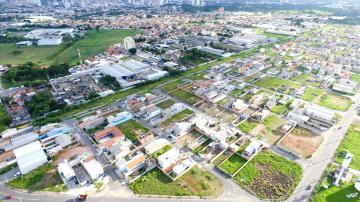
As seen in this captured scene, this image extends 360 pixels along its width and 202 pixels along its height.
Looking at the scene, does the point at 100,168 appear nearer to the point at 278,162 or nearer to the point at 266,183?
the point at 266,183

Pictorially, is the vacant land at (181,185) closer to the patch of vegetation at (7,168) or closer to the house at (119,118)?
the house at (119,118)

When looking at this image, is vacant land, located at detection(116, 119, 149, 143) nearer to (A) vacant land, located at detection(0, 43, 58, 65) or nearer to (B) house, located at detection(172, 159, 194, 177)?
(B) house, located at detection(172, 159, 194, 177)

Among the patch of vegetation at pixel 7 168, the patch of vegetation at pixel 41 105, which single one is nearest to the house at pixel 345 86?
the patch of vegetation at pixel 41 105

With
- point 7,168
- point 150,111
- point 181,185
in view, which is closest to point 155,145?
point 181,185

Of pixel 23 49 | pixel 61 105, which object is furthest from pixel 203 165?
pixel 23 49

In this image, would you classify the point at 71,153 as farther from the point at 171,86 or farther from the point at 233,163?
the point at 171,86

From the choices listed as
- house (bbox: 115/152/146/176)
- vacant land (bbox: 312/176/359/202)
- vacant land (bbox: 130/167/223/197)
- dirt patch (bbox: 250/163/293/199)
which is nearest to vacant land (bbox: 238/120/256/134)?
dirt patch (bbox: 250/163/293/199)
